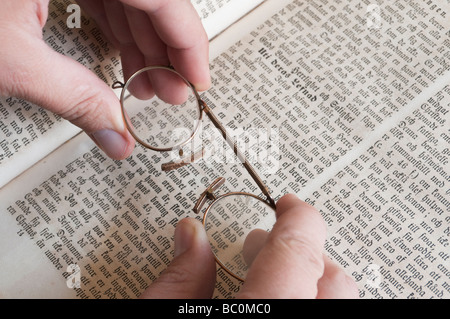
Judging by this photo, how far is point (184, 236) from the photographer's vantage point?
73 centimetres

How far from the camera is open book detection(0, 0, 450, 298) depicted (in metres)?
0.77

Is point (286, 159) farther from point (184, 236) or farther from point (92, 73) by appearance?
point (92, 73)

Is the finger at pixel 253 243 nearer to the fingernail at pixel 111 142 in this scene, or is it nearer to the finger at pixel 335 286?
the finger at pixel 335 286

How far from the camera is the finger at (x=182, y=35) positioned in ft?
2.46

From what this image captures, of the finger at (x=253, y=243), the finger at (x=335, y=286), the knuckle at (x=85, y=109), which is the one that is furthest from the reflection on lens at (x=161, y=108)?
the finger at (x=335, y=286)

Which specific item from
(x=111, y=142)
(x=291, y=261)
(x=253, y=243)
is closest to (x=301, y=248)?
(x=291, y=261)

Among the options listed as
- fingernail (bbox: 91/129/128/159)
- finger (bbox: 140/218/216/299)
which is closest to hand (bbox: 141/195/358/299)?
finger (bbox: 140/218/216/299)

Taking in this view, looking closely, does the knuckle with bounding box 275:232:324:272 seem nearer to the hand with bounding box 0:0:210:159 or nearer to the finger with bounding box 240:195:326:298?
the finger with bounding box 240:195:326:298

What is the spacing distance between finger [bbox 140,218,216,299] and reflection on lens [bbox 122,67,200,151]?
183 millimetres

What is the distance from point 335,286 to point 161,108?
452 mm

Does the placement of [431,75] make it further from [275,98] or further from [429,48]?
[275,98]

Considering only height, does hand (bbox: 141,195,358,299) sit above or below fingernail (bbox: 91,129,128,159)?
below

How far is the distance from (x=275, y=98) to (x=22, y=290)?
1.83 ft
